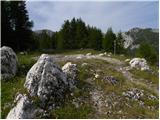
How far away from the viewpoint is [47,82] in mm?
25703

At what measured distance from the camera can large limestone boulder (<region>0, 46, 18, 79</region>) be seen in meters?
29.9

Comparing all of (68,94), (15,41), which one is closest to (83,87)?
(68,94)

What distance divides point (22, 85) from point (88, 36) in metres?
62.7

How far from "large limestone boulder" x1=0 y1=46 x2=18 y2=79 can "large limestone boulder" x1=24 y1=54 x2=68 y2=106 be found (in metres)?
3.78

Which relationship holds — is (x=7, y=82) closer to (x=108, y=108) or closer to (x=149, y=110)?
(x=108, y=108)

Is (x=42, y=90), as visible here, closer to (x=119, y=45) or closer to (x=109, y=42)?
(x=109, y=42)

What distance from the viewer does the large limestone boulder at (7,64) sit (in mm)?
29906

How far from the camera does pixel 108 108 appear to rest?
24.9m

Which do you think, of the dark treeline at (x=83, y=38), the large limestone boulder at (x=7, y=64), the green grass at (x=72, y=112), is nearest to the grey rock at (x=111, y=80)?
the green grass at (x=72, y=112)

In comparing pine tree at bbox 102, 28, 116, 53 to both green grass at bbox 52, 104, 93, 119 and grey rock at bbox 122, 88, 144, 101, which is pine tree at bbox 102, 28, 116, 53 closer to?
grey rock at bbox 122, 88, 144, 101

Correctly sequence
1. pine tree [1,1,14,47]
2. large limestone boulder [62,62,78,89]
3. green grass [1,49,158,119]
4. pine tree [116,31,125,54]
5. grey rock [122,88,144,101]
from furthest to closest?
pine tree [116,31,125,54] < pine tree [1,1,14,47] < large limestone boulder [62,62,78,89] < grey rock [122,88,144,101] < green grass [1,49,158,119]

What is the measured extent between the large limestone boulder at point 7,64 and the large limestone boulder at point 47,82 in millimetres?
3783

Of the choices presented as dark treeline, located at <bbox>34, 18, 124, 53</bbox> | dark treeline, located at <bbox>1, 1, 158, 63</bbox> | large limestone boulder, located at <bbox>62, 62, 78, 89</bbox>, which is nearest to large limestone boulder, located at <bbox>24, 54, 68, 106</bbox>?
large limestone boulder, located at <bbox>62, 62, 78, 89</bbox>

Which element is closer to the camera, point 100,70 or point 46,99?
point 46,99
